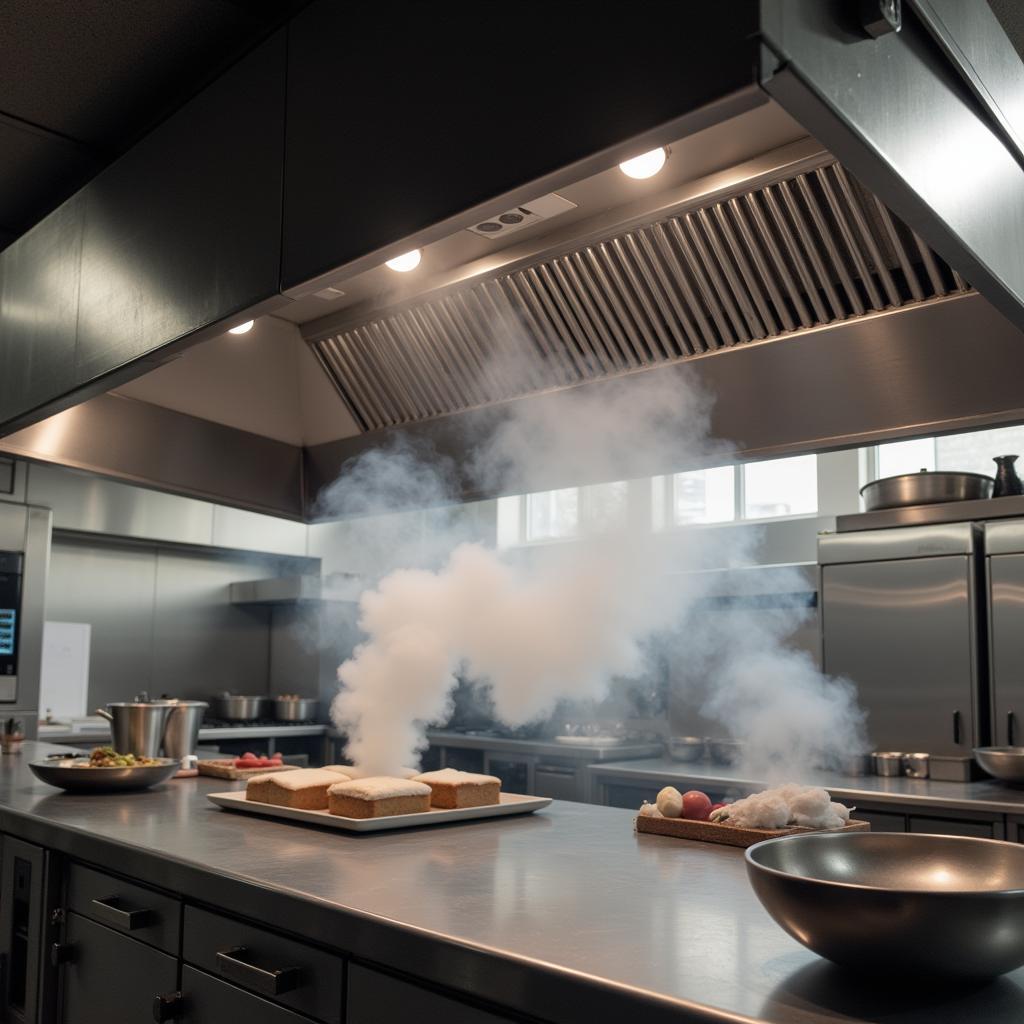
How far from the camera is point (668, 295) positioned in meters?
2.32

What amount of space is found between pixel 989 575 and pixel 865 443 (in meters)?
2.25

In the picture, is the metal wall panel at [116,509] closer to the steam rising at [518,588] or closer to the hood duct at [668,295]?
the steam rising at [518,588]

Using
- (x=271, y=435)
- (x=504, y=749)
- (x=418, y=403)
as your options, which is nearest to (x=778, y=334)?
(x=418, y=403)

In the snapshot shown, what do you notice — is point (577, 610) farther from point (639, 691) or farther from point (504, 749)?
point (639, 691)

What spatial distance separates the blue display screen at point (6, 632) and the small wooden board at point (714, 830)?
391 cm

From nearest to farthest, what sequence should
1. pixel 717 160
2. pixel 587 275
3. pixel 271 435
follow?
pixel 717 160
pixel 587 275
pixel 271 435

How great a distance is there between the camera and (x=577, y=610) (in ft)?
9.22

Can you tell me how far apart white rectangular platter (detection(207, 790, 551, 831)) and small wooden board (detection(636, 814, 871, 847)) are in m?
0.34

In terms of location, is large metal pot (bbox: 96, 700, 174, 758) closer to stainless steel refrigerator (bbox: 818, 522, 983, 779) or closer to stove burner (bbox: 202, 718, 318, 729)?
stove burner (bbox: 202, 718, 318, 729)

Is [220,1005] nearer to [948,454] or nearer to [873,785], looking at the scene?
[873,785]

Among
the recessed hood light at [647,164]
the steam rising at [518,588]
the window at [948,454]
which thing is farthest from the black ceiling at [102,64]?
the window at [948,454]

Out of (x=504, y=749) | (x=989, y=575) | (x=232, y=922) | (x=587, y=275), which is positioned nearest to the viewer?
(x=232, y=922)

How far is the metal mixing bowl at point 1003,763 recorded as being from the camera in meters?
3.59

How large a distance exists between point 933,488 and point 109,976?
11.9 feet
